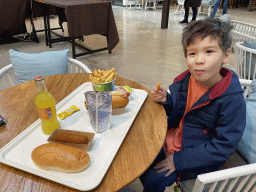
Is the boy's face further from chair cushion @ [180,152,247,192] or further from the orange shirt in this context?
chair cushion @ [180,152,247,192]

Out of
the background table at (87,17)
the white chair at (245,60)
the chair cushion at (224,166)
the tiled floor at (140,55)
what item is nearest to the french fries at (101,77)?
the chair cushion at (224,166)

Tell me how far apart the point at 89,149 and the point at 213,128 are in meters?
0.67

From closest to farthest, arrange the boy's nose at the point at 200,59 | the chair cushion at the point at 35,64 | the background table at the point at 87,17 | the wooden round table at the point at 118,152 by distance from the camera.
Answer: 1. the wooden round table at the point at 118,152
2. the boy's nose at the point at 200,59
3. the chair cushion at the point at 35,64
4. the background table at the point at 87,17

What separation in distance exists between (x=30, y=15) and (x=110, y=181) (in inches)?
203

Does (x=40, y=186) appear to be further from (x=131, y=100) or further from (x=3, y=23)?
(x=3, y=23)

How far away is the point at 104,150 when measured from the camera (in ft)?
2.56

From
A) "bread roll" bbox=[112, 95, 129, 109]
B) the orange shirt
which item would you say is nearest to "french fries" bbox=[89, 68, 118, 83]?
"bread roll" bbox=[112, 95, 129, 109]

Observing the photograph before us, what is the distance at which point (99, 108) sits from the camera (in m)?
0.82

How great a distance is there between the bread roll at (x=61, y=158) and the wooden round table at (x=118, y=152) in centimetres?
5

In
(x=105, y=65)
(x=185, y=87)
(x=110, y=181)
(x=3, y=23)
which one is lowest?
(x=105, y=65)

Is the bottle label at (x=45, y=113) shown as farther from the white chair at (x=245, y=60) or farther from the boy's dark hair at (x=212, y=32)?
the white chair at (x=245, y=60)

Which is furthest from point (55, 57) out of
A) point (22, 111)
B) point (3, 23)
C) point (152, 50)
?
point (3, 23)

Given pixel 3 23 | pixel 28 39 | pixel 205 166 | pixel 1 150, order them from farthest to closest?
pixel 28 39
pixel 3 23
pixel 205 166
pixel 1 150

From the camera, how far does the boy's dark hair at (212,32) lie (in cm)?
93
